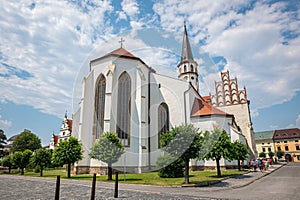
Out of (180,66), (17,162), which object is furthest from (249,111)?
(17,162)

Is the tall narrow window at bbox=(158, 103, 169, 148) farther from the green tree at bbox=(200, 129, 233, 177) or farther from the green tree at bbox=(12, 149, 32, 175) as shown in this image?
the green tree at bbox=(12, 149, 32, 175)

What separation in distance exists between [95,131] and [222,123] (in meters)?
16.9

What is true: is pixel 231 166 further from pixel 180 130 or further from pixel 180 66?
pixel 180 66

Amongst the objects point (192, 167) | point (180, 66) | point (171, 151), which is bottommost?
point (192, 167)

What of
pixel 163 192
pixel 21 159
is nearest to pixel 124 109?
pixel 163 192

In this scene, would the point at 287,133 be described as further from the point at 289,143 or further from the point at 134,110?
the point at 134,110

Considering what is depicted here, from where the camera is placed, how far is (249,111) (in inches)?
1661

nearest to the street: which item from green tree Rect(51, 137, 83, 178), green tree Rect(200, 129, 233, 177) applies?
green tree Rect(200, 129, 233, 177)

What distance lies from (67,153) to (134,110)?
9143 millimetres

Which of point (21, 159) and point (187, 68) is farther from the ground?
point (187, 68)

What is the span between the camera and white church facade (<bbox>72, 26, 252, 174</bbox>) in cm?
2409

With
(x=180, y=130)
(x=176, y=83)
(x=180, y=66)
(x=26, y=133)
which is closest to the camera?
(x=180, y=130)

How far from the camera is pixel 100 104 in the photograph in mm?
26016

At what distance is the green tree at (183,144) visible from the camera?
46.0 feet
